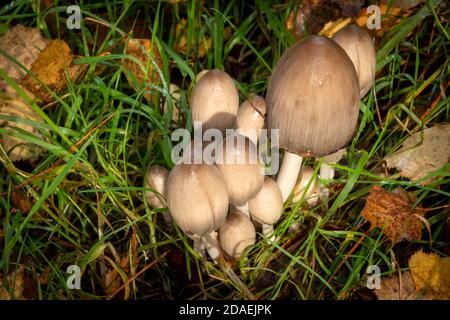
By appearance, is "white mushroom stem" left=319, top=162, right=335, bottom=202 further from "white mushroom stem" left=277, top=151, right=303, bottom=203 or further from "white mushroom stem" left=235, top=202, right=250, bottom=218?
"white mushroom stem" left=235, top=202, right=250, bottom=218

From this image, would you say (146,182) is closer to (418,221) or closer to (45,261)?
(45,261)

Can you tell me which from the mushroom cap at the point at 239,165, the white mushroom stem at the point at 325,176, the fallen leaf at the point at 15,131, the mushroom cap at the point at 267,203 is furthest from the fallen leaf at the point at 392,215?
the fallen leaf at the point at 15,131

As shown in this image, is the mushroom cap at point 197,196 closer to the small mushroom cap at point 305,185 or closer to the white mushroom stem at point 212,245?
the white mushroom stem at point 212,245

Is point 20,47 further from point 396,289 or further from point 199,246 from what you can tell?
point 396,289

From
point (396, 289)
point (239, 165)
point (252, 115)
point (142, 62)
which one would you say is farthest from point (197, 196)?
point (142, 62)
